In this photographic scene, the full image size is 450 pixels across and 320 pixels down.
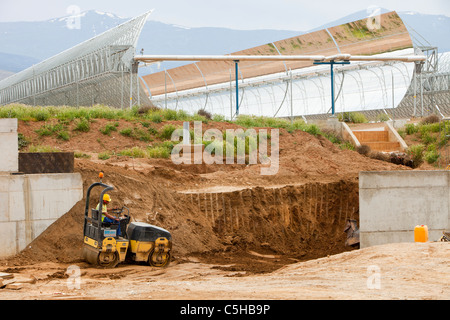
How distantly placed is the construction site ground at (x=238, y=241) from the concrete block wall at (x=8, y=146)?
1.83 metres

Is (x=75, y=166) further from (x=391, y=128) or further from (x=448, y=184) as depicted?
(x=391, y=128)

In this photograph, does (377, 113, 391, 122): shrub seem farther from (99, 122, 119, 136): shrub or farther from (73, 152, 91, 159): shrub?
(73, 152, 91, 159): shrub

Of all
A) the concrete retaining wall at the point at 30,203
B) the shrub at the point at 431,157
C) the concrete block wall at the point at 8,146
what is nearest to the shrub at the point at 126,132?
the concrete retaining wall at the point at 30,203

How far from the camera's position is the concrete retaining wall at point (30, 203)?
1438 cm

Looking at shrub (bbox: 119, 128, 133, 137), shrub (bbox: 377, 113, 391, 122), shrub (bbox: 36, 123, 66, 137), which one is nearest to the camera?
shrub (bbox: 36, 123, 66, 137)

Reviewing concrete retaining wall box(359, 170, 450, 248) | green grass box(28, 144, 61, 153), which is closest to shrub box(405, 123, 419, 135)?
concrete retaining wall box(359, 170, 450, 248)

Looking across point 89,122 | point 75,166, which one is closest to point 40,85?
point 89,122

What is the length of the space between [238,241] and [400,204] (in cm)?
480

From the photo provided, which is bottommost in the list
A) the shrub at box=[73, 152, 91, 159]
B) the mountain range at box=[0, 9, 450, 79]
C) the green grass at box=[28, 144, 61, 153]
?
the shrub at box=[73, 152, 91, 159]

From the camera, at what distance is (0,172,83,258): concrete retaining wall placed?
14383 millimetres

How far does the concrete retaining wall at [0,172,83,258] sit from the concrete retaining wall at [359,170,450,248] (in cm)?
771

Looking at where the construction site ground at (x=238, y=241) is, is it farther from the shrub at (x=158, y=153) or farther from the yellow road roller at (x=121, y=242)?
the shrub at (x=158, y=153)

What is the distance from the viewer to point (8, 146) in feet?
47.7

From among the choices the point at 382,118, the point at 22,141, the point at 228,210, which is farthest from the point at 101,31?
the point at 228,210
